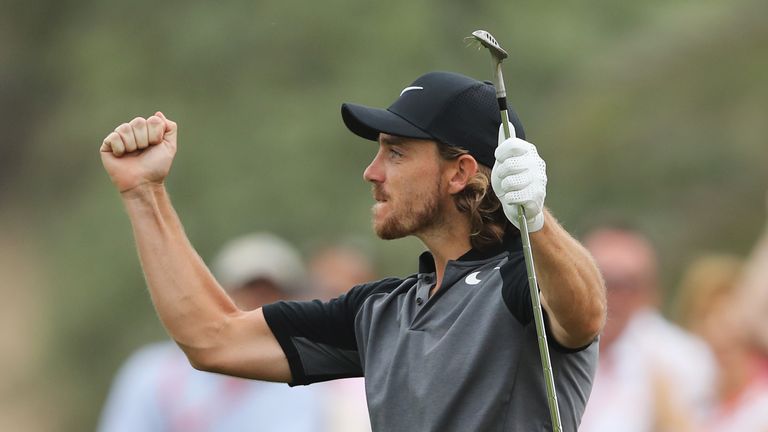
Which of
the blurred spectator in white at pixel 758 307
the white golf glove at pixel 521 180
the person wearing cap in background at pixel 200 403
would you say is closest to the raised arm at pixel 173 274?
the white golf glove at pixel 521 180

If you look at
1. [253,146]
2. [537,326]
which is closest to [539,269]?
[537,326]

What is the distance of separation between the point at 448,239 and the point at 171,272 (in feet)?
2.81

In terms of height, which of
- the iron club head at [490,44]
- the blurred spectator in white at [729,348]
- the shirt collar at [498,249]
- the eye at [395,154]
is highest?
Result: the iron club head at [490,44]

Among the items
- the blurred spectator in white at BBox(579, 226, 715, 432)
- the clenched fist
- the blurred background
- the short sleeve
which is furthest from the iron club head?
the blurred background

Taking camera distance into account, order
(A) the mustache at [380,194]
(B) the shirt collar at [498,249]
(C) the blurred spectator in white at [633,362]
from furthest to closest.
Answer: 1. (C) the blurred spectator in white at [633,362]
2. (A) the mustache at [380,194]
3. (B) the shirt collar at [498,249]

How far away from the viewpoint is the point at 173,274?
5.46m

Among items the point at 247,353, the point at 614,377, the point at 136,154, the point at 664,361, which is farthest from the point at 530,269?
the point at 664,361

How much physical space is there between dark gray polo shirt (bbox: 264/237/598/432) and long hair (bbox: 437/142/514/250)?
0.04 metres

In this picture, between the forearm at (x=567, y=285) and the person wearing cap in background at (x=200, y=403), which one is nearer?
the forearm at (x=567, y=285)

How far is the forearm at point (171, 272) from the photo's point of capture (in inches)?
214

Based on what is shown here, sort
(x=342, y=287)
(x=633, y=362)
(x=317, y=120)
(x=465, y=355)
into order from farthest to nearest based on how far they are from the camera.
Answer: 1. (x=317, y=120)
2. (x=342, y=287)
3. (x=633, y=362)
4. (x=465, y=355)

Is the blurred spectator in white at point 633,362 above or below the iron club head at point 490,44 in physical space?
below

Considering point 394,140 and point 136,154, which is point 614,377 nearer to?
point 394,140

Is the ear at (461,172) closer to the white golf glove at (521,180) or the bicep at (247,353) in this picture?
the white golf glove at (521,180)
